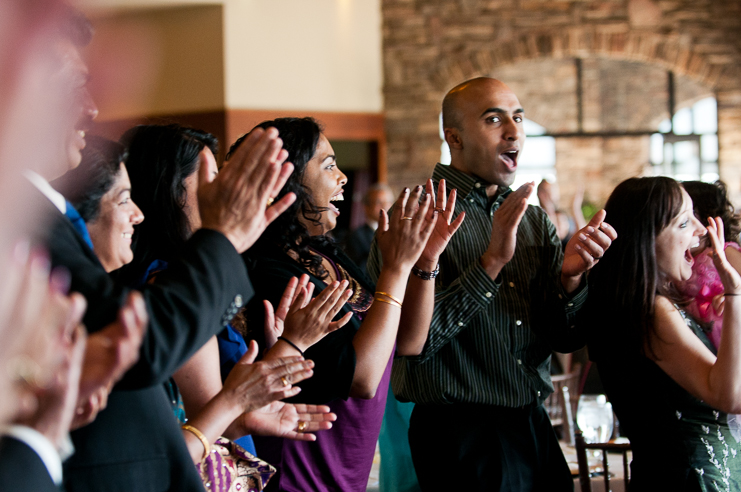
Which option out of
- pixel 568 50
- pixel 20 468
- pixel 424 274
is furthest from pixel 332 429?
pixel 568 50

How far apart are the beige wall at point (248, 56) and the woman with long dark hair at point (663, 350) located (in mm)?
5486

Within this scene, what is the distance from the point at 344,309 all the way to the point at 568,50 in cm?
702

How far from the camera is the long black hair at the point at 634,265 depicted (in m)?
1.69

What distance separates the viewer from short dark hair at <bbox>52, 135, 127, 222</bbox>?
3.87 feet

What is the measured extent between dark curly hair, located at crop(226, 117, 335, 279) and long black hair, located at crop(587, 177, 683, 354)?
0.71 meters

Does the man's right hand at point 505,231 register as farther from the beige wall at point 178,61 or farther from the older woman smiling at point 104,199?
the beige wall at point 178,61

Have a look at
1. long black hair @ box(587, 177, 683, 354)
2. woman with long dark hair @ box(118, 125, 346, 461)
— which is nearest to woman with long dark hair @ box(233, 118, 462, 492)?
woman with long dark hair @ box(118, 125, 346, 461)

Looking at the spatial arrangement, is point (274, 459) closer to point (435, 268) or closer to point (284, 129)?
point (435, 268)

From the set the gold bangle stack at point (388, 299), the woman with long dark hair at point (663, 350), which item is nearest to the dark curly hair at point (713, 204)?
the woman with long dark hair at point (663, 350)

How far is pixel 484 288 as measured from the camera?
173 cm

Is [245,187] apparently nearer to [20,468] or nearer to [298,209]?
[20,468]

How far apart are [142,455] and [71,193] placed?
469 millimetres

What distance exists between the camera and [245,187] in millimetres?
939

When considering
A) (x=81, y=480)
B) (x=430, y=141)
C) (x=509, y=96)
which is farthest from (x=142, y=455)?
(x=430, y=141)
